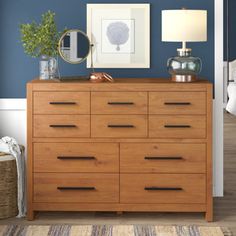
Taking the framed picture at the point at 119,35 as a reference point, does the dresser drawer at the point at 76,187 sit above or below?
below

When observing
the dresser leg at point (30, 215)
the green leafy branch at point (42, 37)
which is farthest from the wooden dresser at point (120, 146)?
the green leafy branch at point (42, 37)

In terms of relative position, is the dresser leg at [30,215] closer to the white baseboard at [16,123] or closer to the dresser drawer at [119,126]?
the dresser drawer at [119,126]

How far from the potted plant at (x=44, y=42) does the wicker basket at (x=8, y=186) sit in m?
Answer: 0.63

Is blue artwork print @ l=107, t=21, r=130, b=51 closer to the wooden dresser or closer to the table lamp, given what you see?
the table lamp

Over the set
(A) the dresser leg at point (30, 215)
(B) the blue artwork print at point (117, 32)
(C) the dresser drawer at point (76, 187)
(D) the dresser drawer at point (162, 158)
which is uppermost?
(B) the blue artwork print at point (117, 32)

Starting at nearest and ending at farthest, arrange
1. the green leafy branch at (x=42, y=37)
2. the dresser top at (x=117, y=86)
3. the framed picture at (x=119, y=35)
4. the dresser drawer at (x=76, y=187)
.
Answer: the dresser top at (x=117, y=86) < the dresser drawer at (x=76, y=187) < the green leafy branch at (x=42, y=37) < the framed picture at (x=119, y=35)

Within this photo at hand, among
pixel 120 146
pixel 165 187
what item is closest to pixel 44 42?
pixel 120 146

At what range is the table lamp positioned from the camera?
482cm

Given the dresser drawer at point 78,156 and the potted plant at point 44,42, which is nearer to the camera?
the dresser drawer at point 78,156

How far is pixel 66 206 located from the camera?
4.82 metres

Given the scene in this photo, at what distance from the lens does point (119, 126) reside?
15.6 feet

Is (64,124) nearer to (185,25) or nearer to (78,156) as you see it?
(78,156)

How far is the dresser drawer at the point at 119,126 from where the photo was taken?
15.5 ft

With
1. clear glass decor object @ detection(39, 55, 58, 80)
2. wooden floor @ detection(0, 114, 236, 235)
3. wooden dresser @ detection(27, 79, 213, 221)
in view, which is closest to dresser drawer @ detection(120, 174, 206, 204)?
wooden dresser @ detection(27, 79, 213, 221)
